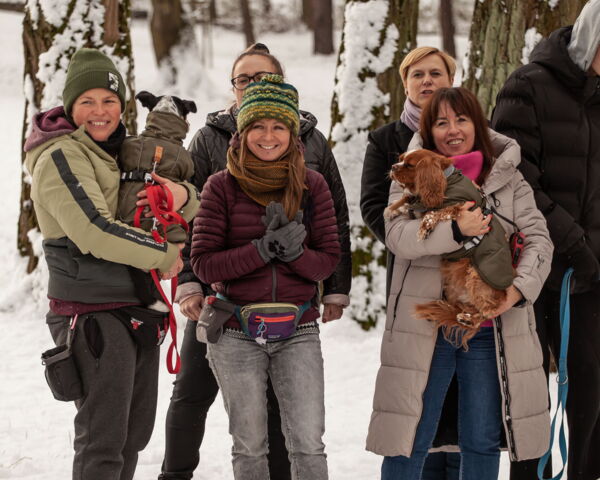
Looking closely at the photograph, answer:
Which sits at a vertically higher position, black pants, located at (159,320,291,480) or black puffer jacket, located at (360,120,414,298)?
black puffer jacket, located at (360,120,414,298)

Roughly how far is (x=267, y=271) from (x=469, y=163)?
1.03 m

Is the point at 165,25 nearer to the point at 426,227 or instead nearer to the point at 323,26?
the point at 323,26

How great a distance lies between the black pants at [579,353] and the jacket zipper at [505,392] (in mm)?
424

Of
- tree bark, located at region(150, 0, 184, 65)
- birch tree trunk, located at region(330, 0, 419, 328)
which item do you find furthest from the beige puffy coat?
tree bark, located at region(150, 0, 184, 65)

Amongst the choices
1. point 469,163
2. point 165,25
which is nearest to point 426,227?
point 469,163

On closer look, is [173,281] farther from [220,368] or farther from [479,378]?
[479,378]

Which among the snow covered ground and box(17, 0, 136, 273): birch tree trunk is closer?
the snow covered ground

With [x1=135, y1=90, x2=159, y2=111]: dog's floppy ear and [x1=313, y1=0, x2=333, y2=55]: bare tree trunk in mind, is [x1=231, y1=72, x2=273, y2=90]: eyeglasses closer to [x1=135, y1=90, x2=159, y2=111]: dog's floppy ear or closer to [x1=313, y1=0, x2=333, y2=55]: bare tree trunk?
[x1=135, y1=90, x2=159, y2=111]: dog's floppy ear

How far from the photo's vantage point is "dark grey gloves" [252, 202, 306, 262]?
10.5 feet

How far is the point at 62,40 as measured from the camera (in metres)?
6.55

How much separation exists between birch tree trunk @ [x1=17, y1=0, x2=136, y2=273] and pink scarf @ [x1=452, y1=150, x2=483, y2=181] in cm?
379

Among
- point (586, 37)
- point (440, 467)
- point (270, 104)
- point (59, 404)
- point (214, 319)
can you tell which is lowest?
point (59, 404)

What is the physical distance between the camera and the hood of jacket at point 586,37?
3.63 m

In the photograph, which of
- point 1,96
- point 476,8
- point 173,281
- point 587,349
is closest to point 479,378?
point 587,349
